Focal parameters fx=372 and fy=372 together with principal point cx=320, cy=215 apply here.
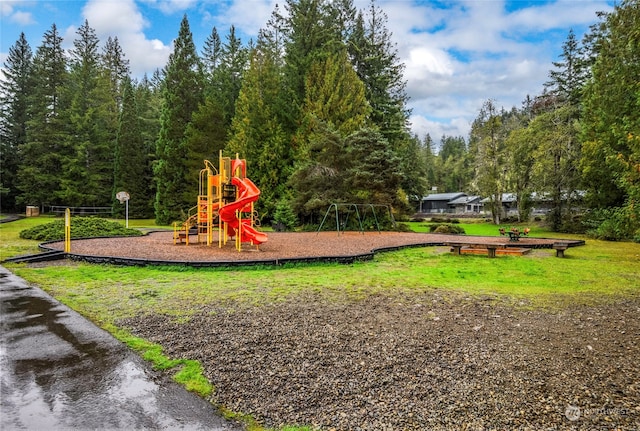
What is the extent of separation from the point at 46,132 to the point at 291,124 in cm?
2165

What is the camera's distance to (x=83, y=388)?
3057 millimetres

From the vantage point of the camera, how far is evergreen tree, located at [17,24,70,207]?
1227 inches

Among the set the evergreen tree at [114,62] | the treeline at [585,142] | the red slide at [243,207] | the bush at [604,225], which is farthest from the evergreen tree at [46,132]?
the bush at [604,225]

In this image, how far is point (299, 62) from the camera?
27062mm

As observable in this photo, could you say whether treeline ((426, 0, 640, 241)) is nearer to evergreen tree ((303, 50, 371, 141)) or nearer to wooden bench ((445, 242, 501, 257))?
wooden bench ((445, 242, 501, 257))

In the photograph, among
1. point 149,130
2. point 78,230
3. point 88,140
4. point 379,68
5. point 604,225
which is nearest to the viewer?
point 78,230

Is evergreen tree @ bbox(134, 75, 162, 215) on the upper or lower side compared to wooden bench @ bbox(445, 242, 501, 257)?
upper

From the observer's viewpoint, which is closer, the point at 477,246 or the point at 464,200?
the point at 477,246

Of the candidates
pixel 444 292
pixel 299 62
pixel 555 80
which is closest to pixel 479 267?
pixel 444 292

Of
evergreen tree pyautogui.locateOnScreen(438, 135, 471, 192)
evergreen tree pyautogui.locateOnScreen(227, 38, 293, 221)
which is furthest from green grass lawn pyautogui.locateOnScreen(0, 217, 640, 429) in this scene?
evergreen tree pyautogui.locateOnScreen(438, 135, 471, 192)

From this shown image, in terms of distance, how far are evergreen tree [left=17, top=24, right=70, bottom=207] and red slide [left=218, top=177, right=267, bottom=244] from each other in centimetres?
2694

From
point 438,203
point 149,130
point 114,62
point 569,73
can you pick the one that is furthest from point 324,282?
point 438,203

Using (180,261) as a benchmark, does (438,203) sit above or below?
above

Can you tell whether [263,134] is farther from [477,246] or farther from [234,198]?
[477,246]
